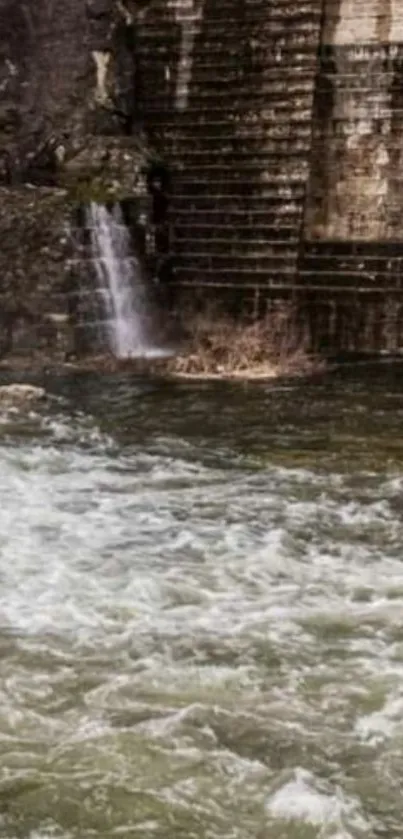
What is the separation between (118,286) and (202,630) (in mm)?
10272

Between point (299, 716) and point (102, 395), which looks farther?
point (102, 395)

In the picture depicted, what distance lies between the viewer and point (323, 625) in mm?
6590

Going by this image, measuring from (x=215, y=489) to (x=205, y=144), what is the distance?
8.86 m

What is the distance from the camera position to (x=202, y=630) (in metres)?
6.55

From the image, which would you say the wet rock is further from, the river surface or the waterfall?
the waterfall

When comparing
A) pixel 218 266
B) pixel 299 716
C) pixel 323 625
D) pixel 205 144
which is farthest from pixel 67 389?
pixel 299 716

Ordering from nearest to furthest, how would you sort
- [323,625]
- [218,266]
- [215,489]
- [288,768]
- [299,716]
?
[288,768], [299,716], [323,625], [215,489], [218,266]

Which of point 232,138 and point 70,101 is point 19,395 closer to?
point 232,138

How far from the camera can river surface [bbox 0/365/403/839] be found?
4797 mm

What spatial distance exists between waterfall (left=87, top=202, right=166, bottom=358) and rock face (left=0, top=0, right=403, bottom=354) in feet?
1.17

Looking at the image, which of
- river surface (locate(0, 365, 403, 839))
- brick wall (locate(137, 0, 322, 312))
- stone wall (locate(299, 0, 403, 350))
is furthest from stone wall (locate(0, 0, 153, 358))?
river surface (locate(0, 365, 403, 839))

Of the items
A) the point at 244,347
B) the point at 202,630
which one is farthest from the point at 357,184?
the point at 202,630

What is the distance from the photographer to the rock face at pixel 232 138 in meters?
16.5

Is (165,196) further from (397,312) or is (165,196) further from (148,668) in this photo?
(148,668)
